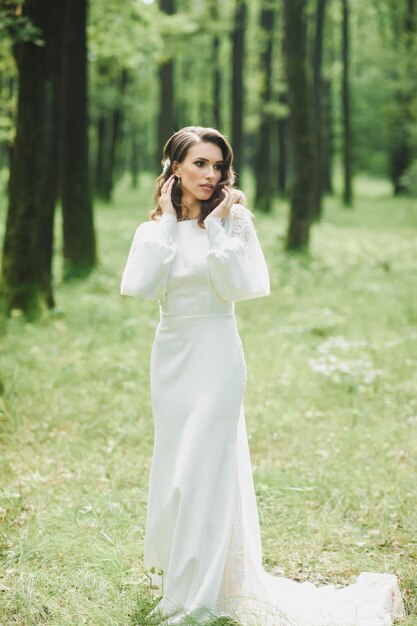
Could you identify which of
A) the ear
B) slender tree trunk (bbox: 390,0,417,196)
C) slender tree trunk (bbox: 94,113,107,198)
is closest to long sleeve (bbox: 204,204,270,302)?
the ear

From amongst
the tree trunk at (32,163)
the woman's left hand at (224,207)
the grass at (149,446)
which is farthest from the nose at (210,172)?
the tree trunk at (32,163)

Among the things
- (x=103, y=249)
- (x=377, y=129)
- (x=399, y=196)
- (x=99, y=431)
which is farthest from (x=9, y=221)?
(x=377, y=129)

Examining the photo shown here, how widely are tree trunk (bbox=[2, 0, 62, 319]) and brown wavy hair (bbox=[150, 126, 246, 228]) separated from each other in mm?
6260

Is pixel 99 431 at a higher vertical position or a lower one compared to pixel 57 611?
lower

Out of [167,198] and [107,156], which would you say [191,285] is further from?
[107,156]

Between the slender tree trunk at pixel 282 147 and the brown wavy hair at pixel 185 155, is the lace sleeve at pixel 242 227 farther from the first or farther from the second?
the slender tree trunk at pixel 282 147

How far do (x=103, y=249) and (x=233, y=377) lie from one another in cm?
1341

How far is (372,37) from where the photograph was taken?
126 feet

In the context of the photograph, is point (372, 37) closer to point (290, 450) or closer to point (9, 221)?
point (9, 221)

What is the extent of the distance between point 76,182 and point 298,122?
16.9ft

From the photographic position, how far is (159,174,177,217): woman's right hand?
3740mm

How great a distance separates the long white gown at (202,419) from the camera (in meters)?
3.58

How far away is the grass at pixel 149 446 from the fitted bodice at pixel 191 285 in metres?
1.59

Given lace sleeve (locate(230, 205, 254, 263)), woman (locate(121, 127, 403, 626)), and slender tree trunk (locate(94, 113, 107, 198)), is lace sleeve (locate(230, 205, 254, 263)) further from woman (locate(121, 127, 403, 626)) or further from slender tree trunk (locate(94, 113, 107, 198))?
slender tree trunk (locate(94, 113, 107, 198))
